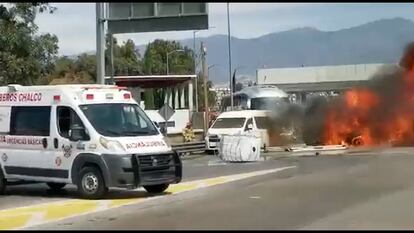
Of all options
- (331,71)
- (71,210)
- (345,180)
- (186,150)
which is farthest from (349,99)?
(331,71)

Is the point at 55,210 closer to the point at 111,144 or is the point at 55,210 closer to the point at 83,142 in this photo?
the point at 111,144

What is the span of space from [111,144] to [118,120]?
901 mm

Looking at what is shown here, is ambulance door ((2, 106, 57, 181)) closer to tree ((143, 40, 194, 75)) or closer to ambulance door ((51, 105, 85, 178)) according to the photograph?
ambulance door ((51, 105, 85, 178))

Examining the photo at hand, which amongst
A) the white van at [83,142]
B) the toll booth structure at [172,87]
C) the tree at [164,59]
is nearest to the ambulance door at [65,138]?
the white van at [83,142]

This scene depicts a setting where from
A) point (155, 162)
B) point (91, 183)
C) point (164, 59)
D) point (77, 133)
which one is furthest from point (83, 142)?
point (164, 59)

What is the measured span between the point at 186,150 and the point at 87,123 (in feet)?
62.0

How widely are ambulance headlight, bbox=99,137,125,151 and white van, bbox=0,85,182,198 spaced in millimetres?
10

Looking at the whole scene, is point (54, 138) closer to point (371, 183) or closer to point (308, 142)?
point (371, 183)

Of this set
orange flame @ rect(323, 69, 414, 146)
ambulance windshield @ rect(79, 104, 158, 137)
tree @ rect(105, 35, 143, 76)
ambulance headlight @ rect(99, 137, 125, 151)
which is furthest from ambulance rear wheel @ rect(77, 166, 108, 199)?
tree @ rect(105, 35, 143, 76)

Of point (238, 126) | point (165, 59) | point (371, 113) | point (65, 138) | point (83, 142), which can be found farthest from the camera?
point (165, 59)

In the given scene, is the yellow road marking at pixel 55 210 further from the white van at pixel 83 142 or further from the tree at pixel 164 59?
the tree at pixel 164 59

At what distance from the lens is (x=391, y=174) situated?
20.6 metres

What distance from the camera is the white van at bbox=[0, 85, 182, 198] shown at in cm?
1485

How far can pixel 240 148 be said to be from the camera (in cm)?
2741
